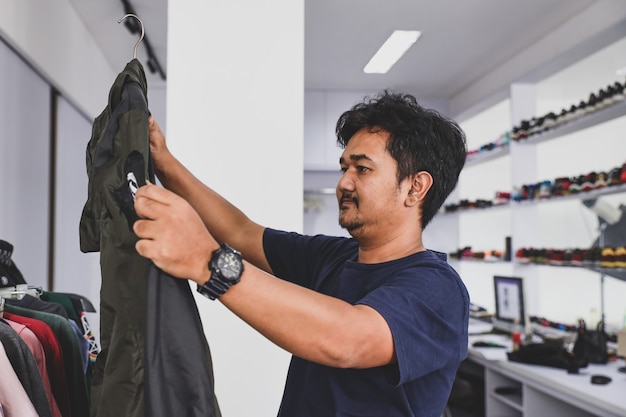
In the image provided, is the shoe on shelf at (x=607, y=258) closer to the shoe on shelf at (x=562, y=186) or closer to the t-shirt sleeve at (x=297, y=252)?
the shoe on shelf at (x=562, y=186)

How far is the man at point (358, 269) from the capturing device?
0.94 m

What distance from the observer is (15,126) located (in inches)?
118

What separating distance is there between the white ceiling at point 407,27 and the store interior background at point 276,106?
2cm

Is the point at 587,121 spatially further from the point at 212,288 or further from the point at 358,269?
the point at 212,288

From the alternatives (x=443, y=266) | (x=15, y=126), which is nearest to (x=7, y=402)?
(x=443, y=266)

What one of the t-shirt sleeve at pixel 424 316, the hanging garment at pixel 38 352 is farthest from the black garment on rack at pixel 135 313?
the t-shirt sleeve at pixel 424 316

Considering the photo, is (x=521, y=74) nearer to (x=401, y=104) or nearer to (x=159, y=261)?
(x=401, y=104)

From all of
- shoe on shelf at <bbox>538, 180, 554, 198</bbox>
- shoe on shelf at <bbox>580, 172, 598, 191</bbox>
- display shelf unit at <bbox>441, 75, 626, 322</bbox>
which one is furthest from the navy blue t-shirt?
shoe on shelf at <bbox>538, 180, 554, 198</bbox>

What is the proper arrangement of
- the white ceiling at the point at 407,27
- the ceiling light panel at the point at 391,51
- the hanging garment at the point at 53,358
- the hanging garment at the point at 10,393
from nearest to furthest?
the hanging garment at the point at 10,393
the hanging garment at the point at 53,358
the white ceiling at the point at 407,27
the ceiling light panel at the point at 391,51

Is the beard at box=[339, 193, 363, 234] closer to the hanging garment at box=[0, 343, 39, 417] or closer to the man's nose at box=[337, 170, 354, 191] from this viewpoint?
the man's nose at box=[337, 170, 354, 191]

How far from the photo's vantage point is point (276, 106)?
7.61 feet

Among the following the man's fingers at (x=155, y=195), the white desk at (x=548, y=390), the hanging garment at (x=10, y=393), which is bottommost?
the white desk at (x=548, y=390)

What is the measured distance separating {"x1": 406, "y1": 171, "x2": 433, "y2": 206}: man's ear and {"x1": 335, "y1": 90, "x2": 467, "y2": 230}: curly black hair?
1cm

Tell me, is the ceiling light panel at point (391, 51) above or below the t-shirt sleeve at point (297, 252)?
above
